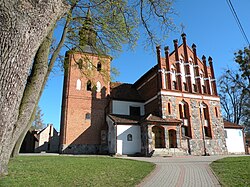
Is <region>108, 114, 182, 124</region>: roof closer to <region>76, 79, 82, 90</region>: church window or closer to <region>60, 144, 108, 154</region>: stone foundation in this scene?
<region>60, 144, 108, 154</region>: stone foundation

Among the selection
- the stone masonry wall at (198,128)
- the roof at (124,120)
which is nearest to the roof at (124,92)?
the roof at (124,120)

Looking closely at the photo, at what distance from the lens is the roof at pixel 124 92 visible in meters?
27.4

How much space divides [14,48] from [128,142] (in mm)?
20338

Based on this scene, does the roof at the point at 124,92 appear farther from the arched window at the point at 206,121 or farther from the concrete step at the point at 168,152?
the concrete step at the point at 168,152

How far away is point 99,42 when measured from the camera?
9.46 meters

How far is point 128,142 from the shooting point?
21.6 m

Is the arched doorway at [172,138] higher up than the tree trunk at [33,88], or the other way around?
the tree trunk at [33,88]

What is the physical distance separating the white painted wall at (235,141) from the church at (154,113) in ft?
6.23

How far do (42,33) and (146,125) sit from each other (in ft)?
62.7

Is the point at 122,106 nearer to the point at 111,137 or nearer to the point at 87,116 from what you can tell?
the point at 87,116

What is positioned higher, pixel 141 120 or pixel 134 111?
pixel 134 111

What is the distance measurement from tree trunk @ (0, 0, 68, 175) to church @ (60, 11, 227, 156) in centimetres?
1873

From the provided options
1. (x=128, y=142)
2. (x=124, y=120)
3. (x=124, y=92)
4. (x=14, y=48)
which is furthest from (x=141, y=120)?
(x=14, y=48)

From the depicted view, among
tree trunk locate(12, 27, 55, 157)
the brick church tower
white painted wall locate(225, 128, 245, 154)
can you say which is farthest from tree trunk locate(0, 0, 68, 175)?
white painted wall locate(225, 128, 245, 154)
